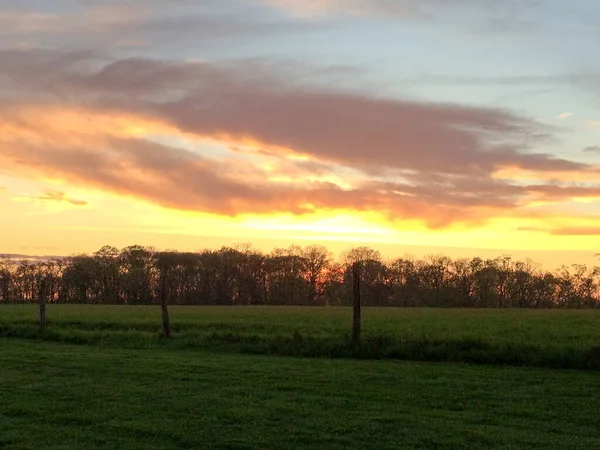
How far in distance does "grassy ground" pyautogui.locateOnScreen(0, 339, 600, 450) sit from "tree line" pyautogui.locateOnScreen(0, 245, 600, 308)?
84497 millimetres

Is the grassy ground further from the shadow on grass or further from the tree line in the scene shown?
the tree line

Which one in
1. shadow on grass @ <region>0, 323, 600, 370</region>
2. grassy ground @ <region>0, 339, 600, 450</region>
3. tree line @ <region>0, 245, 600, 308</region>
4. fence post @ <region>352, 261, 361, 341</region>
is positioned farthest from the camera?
tree line @ <region>0, 245, 600, 308</region>

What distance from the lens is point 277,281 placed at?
120m

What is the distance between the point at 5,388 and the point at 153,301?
91.9 meters

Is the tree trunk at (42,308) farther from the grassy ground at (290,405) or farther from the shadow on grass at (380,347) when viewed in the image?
the grassy ground at (290,405)

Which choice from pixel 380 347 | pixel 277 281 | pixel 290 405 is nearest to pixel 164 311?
pixel 380 347

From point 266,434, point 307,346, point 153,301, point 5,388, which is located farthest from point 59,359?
point 153,301

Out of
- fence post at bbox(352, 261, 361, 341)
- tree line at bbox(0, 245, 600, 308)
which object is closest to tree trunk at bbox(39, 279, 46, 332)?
fence post at bbox(352, 261, 361, 341)

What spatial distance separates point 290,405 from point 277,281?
360ft

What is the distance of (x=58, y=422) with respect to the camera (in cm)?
991

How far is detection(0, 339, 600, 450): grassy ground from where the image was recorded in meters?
8.87

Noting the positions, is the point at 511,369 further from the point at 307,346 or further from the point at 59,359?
the point at 59,359

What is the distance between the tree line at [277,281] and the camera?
104562 mm

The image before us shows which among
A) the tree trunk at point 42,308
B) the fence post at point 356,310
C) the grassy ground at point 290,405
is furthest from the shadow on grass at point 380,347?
the tree trunk at point 42,308
